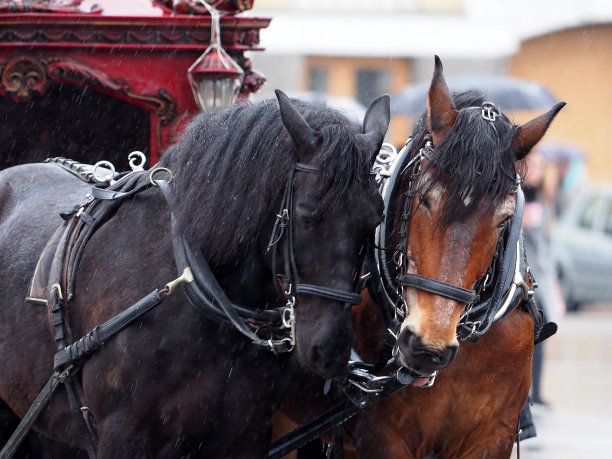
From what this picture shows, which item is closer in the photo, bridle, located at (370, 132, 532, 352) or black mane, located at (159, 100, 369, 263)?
black mane, located at (159, 100, 369, 263)

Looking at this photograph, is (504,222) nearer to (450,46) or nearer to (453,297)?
(453,297)

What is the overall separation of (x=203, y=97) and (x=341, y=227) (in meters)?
1.41

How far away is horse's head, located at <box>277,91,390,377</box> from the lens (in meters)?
3.13

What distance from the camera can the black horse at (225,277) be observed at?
3.16m

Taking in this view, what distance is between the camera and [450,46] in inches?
710

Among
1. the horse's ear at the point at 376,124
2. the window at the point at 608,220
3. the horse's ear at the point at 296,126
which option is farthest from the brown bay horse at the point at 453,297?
the window at the point at 608,220

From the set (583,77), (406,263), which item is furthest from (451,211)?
(583,77)

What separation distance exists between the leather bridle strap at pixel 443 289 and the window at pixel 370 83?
15471 millimetres

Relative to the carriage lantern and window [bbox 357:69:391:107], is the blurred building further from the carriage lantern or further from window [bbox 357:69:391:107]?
the carriage lantern

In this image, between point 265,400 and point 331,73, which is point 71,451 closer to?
point 265,400

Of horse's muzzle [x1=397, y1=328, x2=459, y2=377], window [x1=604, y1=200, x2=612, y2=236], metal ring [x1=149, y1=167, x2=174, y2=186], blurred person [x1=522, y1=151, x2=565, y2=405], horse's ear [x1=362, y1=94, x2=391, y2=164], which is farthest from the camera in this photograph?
window [x1=604, y1=200, x2=612, y2=236]

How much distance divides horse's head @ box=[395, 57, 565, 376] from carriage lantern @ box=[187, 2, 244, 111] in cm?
114

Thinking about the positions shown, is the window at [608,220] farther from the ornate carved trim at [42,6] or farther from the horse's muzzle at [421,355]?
the horse's muzzle at [421,355]

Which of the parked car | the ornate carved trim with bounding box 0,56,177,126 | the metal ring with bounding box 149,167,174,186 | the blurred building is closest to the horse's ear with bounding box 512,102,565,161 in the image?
the metal ring with bounding box 149,167,174,186
